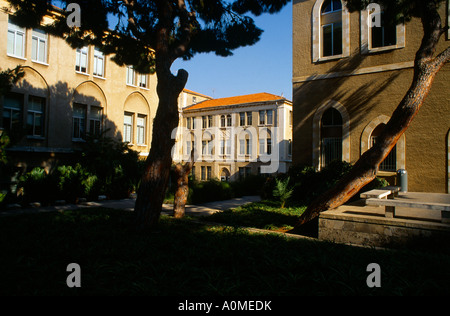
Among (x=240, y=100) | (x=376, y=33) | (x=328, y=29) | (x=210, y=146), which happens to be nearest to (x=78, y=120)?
(x=328, y=29)

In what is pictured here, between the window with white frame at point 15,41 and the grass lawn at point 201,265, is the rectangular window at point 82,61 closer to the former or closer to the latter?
the window with white frame at point 15,41

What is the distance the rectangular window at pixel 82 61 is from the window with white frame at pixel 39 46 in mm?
2019

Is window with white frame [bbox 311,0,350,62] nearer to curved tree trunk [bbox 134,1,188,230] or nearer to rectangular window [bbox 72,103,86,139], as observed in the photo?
curved tree trunk [bbox 134,1,188,230]

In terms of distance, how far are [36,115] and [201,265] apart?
17.3m

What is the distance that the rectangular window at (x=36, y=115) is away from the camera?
17391mm

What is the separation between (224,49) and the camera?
37.2ft

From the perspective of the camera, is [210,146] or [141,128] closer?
[141,128]

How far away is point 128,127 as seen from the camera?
2333cm

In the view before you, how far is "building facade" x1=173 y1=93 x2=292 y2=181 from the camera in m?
41.0

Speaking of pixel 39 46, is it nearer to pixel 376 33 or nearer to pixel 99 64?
pixel 99 64
